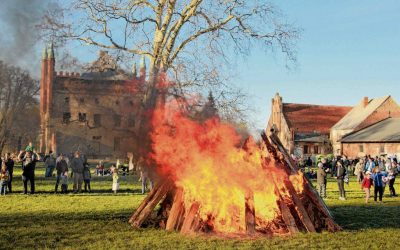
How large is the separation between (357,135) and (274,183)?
60.0 metres

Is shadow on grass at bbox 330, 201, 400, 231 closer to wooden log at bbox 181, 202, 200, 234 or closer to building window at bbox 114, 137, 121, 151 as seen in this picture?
wooden log at bbox 181, 202, 200, 234

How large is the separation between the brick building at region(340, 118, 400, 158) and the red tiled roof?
53.6 feet

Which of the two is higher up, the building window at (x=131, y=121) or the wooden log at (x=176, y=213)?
the building window at (x=131, y=121)

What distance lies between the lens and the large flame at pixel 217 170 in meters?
11.2

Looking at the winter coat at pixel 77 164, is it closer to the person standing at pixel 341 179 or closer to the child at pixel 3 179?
the child at pixel 3 179

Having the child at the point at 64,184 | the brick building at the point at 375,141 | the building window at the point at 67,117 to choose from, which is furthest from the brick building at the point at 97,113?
the brick building at the point at 375,141

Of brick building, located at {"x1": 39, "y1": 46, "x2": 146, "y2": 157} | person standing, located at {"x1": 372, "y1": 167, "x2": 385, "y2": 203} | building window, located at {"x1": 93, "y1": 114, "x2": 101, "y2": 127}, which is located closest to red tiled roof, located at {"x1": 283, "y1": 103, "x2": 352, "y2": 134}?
person standing, located at {"x1": 372, "y1": 167, "x2": 385, "y2": 203}

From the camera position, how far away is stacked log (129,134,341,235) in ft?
36.4

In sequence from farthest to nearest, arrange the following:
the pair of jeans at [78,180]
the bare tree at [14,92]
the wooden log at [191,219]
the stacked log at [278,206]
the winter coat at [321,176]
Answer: the pair of jeans at [78,180] → the winter coat at [321,176] → the bare tree at [14,92] → the stacked log at [278,206] → the wooden log at [191,219]

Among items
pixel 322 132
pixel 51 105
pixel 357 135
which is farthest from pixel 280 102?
pixel 51 105

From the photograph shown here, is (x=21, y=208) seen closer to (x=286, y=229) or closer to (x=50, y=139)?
(x=50, y=139)

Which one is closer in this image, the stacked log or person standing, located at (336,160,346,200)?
the stacked log

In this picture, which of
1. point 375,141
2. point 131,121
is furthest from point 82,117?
point 375,141

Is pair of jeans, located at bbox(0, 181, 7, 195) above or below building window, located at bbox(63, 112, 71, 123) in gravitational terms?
below
